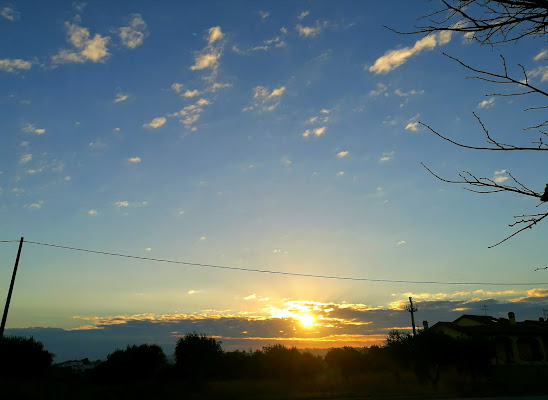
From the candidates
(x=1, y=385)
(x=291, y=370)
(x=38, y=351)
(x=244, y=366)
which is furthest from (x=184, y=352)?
(x=1, y=385)

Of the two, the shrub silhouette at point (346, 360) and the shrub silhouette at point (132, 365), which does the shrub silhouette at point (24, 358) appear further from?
the shrub silhouette at point (346, 360)

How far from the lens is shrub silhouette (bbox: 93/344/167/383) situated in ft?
141

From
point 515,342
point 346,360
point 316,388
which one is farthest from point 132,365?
point 515,342

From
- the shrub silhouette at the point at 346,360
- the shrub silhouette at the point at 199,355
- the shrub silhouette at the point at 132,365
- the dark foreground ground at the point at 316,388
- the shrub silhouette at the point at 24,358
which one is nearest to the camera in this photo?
the dark foreground ground at the point at 316,388

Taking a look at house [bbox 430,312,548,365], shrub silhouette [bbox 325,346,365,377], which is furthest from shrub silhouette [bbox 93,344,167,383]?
house [bbox 430,312,548,365]

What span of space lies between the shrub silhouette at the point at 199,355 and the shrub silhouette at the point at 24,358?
53.5 feet

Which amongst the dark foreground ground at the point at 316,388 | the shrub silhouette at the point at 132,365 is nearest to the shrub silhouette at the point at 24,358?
→ the dark foreground ground at the point at 316,388

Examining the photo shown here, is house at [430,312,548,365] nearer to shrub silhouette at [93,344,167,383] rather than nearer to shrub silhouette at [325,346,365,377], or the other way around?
shrub silhouette at [325,346,365,377]

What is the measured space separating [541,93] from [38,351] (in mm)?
40536

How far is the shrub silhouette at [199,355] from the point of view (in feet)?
158

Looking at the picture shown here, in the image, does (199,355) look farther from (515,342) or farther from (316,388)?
(515,342)

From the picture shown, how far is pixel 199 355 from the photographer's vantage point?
4944 centimetres

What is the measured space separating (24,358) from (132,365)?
494 inches

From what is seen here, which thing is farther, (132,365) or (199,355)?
(199,355)
